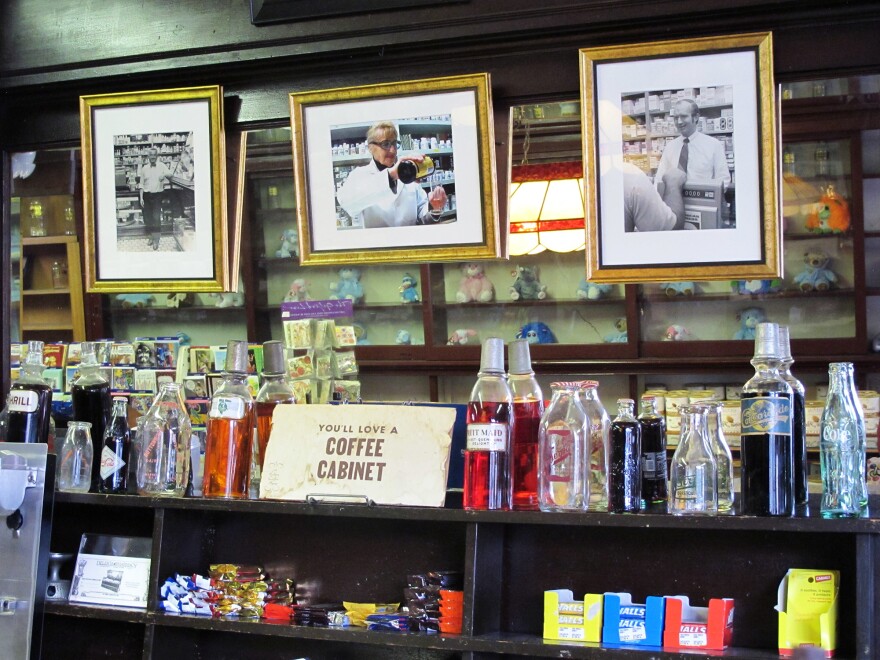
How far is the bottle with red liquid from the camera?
2072 millimetres

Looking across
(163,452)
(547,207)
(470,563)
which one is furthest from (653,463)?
(547,207)

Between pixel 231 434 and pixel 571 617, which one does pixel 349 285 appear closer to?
pixel 231 434

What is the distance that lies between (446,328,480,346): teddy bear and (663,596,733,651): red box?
10.7 feet

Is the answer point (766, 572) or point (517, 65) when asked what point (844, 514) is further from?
point (517, 65)

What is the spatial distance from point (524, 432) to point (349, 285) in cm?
343

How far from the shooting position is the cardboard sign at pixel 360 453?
2164 millimetres

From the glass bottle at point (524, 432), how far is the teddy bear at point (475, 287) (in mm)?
3094

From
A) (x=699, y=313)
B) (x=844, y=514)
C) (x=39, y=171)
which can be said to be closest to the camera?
(x=844, y=514)

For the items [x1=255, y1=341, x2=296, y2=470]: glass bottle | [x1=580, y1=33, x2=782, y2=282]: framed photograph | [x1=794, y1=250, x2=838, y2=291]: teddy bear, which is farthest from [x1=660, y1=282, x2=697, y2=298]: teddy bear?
[x1=255, y1=341, x2=296, y2=470]: glass bottle

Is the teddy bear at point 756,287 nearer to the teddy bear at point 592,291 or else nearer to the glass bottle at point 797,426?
the teddy bear at point 592,291

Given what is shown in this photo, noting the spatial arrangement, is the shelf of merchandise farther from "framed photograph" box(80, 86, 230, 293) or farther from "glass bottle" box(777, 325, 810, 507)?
"framed photograph" box(80, 86, 230, 293)

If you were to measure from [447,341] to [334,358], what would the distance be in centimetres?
249

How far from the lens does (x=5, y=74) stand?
2.93 m

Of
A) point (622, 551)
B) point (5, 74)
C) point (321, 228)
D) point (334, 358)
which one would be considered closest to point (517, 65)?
point (321, 228)
